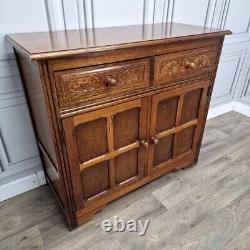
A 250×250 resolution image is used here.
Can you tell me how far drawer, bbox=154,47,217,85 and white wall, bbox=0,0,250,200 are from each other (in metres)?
0.39

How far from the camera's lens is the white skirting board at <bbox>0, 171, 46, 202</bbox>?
113 centimetres

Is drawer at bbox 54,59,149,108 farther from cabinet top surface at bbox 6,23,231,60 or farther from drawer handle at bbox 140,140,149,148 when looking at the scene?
drawer handle at bbox 140,140,149,148

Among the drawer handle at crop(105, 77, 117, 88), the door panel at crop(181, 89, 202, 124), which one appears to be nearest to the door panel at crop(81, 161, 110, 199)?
the drawer handle at crop(105, 77, 117, 88)

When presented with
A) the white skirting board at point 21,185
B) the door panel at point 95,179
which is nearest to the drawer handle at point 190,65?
the door panel at point 95,179

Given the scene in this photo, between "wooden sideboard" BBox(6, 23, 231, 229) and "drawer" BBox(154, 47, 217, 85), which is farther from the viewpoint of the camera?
"drawer" BBox(154, 47, 217, 85)

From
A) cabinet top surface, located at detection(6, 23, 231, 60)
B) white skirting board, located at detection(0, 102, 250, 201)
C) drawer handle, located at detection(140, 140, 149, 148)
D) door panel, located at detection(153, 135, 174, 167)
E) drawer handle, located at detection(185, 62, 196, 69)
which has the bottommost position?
white skirting board, located at detection(0, 102, 250, 201)

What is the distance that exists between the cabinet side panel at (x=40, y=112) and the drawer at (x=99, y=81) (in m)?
0.06

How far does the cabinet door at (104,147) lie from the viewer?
81cm

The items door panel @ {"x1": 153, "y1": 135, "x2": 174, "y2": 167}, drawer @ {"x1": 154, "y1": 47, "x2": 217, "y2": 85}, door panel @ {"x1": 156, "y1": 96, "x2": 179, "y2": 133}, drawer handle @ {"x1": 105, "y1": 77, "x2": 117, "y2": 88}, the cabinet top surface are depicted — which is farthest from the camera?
door panel @ {"x1": 153, "y1": 135, "x2": 174, "y2": 167}

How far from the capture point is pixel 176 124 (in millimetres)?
1086

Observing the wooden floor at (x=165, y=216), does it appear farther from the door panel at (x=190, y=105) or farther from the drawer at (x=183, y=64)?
the drawer at (x=183, y=64)

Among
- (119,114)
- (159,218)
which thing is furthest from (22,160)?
(159,218)

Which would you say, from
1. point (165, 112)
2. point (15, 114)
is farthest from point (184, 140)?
point (15, 114)

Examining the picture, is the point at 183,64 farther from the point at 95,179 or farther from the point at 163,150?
the point at 95,179
